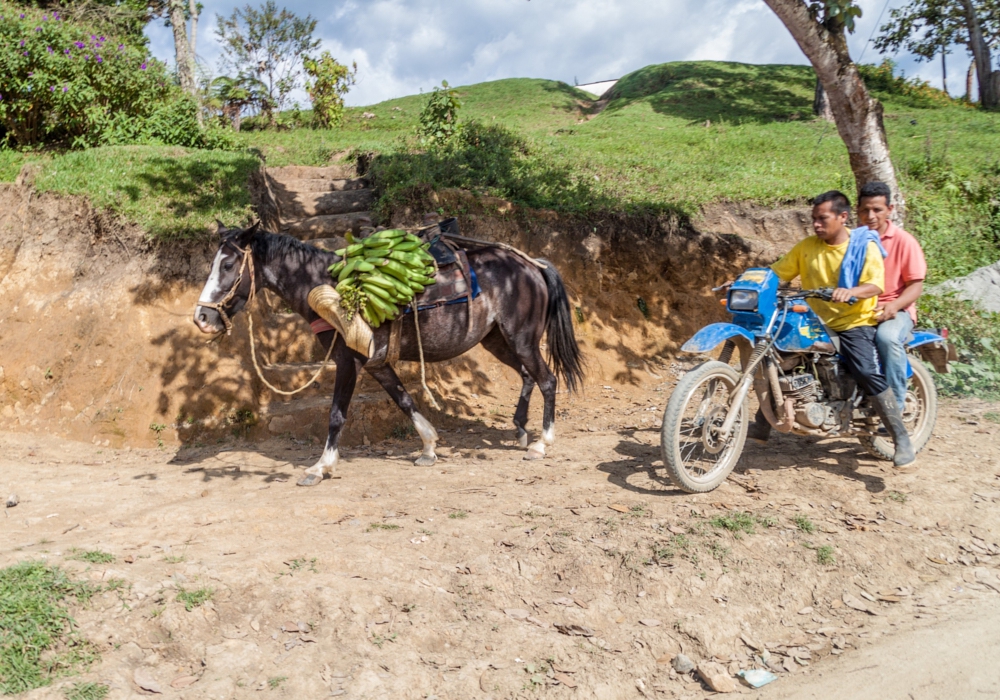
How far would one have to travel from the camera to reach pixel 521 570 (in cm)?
410

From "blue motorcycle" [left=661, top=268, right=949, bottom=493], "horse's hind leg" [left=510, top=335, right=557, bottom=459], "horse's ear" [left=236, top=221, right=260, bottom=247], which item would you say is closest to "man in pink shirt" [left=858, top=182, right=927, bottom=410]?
"blue motorcycle" [left=661, top=268, right=949, bottom=493]

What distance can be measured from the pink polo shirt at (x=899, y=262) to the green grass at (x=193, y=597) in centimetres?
503

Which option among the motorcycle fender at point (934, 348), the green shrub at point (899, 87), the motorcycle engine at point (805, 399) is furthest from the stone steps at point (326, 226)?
the green shrub at point (899, 87)

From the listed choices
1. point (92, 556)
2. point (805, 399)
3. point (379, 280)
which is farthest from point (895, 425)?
point (92, 556)

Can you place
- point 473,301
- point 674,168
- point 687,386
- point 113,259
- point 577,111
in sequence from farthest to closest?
point 577,111 → point 674,168 → point 113,259 → point 473,301 → point 687,386

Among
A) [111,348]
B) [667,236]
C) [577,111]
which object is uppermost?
[577,111]

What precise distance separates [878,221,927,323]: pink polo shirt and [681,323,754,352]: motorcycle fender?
1401 mm

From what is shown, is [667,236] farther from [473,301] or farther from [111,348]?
[111,348]

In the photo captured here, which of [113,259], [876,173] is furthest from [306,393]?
[876,173]

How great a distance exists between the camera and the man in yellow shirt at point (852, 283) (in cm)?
475

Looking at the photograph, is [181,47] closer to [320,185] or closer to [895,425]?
[320,185]

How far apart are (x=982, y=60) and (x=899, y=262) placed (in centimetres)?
1947

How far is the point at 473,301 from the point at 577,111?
1564cm

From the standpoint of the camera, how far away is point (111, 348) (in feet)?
23.6
